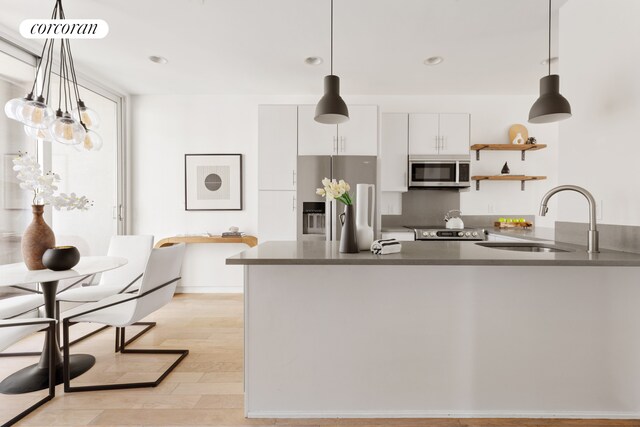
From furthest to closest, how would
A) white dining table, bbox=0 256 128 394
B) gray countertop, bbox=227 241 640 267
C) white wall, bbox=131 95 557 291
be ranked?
white wall, bbox=131 95 557 291 → white dining table, bbox=0 256 128 394 → gray countertop, bbox=227 241 640 267

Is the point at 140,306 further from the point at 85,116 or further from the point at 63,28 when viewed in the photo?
the point at 63,28

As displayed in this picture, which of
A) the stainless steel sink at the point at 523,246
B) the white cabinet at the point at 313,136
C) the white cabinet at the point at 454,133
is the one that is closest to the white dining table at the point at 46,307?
the white cabinet at the point at 313,136

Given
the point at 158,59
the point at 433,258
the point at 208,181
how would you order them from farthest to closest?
the point at 208,181 → the point at 158,59 → the point at 433,258

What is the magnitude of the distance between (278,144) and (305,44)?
3.84ft

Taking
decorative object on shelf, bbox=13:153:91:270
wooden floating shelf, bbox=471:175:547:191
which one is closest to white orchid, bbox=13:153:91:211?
decorative object on shelf, bbox=13:153:91:270

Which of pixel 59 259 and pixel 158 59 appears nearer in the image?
pixel 59 259

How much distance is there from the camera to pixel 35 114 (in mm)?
1938

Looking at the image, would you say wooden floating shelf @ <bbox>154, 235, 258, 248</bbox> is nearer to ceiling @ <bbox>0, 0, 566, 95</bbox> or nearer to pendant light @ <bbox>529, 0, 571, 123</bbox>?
ceiling @ <bbox>0, 0, 566, 95</bbox>

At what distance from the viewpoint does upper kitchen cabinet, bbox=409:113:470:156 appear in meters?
3.96

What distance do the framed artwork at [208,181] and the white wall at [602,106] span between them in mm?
3490

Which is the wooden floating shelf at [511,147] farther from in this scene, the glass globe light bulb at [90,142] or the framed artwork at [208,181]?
the glass globe light bulb at [90,142]

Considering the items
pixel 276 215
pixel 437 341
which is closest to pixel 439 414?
pixel 437 341

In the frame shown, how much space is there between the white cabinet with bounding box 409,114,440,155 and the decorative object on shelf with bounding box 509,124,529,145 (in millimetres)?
1090

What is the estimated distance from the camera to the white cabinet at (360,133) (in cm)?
385
